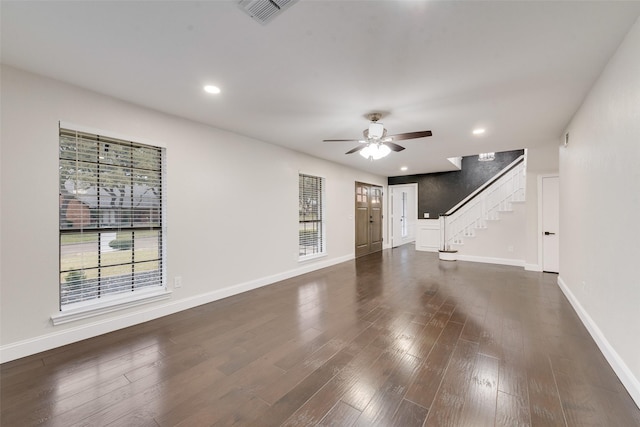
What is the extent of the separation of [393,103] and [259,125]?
6.00ft

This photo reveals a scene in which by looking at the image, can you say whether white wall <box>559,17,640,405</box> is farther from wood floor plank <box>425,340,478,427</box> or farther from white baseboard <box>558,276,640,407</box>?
wood floor plank <box>425,340,478,427</box>

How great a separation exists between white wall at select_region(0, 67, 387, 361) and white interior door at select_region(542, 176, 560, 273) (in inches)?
174

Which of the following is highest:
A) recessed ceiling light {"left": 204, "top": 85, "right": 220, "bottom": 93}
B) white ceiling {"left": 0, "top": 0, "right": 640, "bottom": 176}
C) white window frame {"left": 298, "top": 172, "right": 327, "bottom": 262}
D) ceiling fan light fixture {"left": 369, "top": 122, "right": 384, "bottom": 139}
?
recessed ceiling light {"left": 204, "top": 85, "right": 220, "bottom": 93}

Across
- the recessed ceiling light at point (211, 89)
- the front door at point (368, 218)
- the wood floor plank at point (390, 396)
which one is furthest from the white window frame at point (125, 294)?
the front door at point (368, 218)

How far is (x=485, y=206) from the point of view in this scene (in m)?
6.50

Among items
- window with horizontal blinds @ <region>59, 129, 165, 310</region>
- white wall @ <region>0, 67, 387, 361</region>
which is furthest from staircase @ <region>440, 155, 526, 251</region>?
window with horizontal blinds @ <region>59, 129, 165, 310</region>

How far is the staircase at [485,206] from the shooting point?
6.03 m

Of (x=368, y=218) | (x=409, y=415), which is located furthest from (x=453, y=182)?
(x=409, y=415)

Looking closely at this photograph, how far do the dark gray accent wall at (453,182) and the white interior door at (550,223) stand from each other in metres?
2.38

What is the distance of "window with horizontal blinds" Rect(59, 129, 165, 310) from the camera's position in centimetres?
253

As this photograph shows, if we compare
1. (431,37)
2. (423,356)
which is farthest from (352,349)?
(431,37)

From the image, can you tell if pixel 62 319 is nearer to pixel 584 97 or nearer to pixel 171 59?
pixel 171 59

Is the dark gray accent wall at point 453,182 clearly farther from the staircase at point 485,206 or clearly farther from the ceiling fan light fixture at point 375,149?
the ceiling fan light fixture at point 375,149

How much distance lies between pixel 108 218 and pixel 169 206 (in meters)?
0.61
